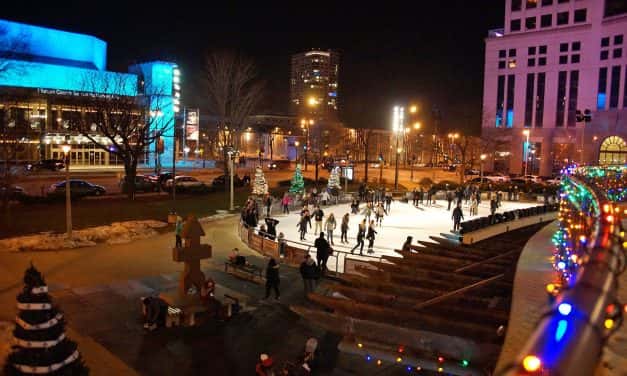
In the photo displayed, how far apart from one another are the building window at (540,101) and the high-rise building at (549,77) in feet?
0.42

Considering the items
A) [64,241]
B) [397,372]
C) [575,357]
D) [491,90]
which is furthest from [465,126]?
[575,357]

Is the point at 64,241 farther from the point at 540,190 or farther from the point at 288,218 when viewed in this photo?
the point at 540,190

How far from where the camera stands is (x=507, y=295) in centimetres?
1073

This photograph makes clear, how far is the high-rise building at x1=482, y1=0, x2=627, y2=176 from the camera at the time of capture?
220 ft

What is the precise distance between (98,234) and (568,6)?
69715mm

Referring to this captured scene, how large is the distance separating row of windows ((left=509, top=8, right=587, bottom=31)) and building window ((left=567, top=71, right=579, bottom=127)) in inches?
284

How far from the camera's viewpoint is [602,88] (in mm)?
67500

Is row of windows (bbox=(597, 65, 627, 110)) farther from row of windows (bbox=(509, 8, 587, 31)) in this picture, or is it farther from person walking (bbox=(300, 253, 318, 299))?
person walking (bbox=(300, 253, 318, 299))

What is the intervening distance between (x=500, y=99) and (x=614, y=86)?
15050mm

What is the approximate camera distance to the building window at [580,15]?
6962cm

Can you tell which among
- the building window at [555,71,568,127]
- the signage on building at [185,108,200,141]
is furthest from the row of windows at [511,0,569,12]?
the signage on building at [185,108,200,141]

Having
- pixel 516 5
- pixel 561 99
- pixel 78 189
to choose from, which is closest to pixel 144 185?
pixel 78 189

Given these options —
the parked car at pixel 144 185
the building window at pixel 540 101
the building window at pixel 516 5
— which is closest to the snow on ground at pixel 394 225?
the parked car at pixel 144 185

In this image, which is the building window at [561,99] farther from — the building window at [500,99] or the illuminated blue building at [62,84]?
the illuminated blue building at [62,84]
